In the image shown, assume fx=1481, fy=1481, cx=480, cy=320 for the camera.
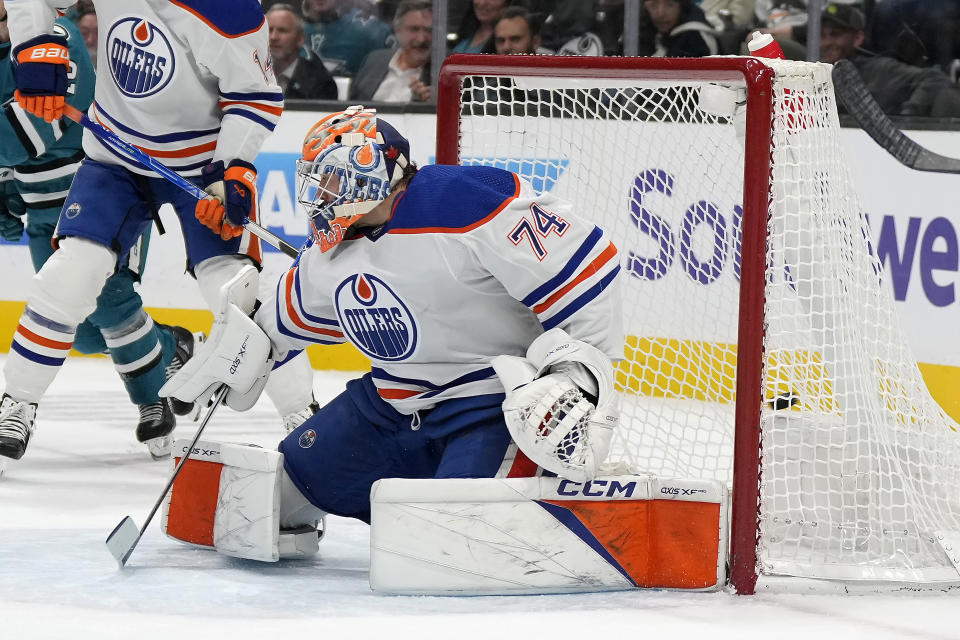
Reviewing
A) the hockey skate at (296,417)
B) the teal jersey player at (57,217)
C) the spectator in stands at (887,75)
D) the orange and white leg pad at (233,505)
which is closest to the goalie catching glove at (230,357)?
the orange and white leg pad at (233,505)

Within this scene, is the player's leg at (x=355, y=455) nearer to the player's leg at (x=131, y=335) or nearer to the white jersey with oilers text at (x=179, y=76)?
the white jersey with oilers text at (x=179, y=76)

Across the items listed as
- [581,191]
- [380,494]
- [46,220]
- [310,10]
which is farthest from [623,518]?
[310,10]

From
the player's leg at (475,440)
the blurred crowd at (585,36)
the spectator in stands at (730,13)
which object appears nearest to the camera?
the player's leg at (475,440)

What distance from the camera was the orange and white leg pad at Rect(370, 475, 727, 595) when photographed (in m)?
2.16

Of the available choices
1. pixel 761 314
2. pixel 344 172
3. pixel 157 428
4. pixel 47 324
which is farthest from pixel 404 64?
pixel 761 314

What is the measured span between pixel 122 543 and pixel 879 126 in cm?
206

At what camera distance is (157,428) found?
11.8 feet

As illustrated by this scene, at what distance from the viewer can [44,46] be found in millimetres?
3143

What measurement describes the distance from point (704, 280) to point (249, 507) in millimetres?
1373

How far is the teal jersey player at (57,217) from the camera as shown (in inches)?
142

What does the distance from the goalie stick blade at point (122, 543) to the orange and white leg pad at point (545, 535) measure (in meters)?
0.46

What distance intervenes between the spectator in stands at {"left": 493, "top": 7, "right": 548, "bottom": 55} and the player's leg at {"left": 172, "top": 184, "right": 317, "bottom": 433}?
1.94 metres

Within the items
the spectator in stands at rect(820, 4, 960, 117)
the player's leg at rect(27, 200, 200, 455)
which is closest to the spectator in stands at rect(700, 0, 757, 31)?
the spectator in stands at rect(820, 4, 960, 117)

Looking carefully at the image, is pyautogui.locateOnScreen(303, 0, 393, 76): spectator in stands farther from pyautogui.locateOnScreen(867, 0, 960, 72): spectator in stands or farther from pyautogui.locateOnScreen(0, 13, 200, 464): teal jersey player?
pyautogui.locateOnScreen(867, 0, 960, 72): spectator in stands
